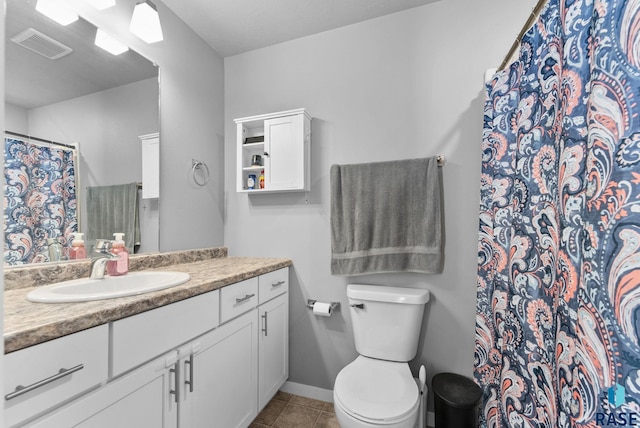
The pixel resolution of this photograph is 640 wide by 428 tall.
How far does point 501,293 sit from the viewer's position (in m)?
1.06

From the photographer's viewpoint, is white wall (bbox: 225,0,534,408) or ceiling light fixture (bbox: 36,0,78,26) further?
white wall (bbox: 225,0,534,408)

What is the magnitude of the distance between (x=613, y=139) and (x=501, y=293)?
2.36 ft

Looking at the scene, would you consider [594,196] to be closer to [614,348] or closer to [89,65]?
[614,348]

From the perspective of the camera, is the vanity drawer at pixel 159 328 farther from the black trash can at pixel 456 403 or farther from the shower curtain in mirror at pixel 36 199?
the black trash can at pixel 456 403

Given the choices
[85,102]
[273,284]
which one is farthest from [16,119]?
[273,284]

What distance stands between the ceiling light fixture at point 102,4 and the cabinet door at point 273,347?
5.78ft

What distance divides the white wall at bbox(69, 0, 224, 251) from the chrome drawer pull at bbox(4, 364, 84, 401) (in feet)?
3.34

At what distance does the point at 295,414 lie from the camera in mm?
1691

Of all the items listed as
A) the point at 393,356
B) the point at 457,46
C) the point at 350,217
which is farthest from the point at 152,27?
the point at 393,356

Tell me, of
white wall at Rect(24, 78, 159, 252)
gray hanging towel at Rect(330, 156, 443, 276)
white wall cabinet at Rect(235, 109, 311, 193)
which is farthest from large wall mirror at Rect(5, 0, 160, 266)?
gray hanging towel at Rect(330, 156, 443, 276)

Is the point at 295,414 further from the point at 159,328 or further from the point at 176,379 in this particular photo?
the point at 159,328

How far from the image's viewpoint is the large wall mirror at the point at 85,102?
109 cm

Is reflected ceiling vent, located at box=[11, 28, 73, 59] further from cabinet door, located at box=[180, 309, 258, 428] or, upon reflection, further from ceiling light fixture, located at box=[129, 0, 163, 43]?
cabinet door, located at box=[180, 309, 258, 428]

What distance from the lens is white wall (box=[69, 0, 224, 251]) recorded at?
1663 millimetres
